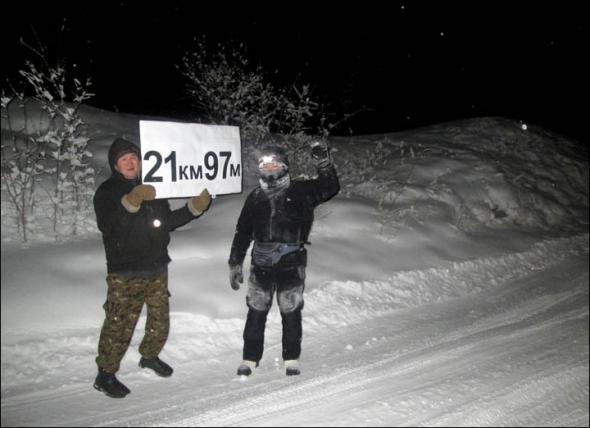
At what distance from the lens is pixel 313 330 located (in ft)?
14.8

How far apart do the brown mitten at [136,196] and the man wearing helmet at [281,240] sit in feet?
3.17

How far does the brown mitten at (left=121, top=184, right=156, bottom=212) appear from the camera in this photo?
320cm

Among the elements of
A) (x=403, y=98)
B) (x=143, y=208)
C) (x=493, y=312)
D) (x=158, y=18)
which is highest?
(x=158, y=18)

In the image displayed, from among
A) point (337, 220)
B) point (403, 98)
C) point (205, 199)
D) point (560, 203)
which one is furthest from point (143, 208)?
point (403, 98)

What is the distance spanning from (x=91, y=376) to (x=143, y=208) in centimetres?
154

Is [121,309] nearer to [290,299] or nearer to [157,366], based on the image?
[157,366]

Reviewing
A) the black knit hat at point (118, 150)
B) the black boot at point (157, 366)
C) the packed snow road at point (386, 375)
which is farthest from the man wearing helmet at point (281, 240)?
the black knit hat at point (118, 150)

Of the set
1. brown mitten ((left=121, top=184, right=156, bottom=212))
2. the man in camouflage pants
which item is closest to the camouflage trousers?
the man in camouflage pants

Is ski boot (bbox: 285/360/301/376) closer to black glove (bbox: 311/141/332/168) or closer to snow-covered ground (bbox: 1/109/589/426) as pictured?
snow-covered ground (bbox: 1/109/589/426)

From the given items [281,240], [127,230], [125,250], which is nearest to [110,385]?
[125,250]

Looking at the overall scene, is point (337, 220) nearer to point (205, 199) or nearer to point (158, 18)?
point (205, 199)

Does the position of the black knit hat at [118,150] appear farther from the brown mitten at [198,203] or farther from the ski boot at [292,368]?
the ski boot at [292,368]

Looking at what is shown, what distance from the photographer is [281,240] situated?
373cm

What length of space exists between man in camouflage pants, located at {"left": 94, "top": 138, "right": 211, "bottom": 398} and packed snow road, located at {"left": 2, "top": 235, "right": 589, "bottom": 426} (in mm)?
411
